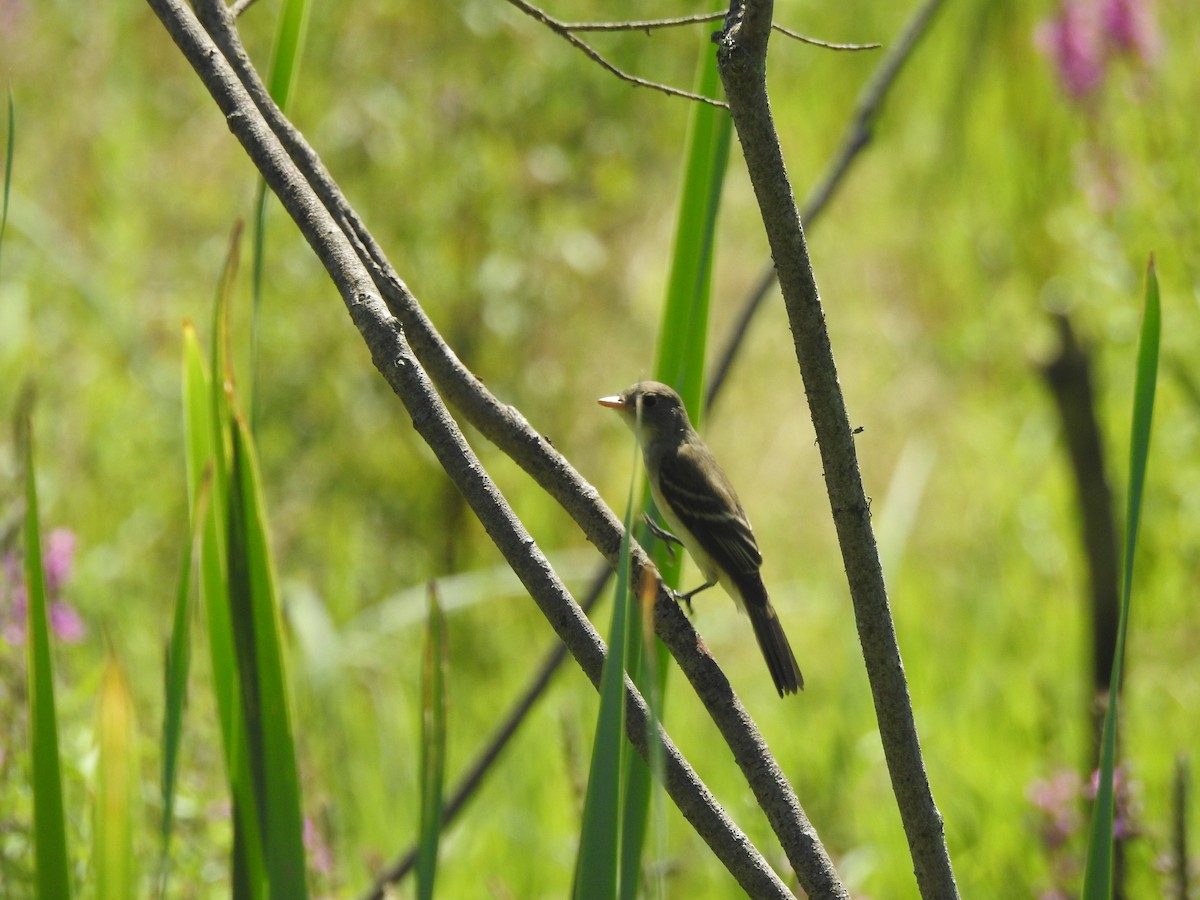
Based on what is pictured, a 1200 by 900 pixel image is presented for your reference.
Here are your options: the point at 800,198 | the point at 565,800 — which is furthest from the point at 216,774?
the point at 800,198

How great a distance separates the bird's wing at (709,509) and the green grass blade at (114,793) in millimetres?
1457

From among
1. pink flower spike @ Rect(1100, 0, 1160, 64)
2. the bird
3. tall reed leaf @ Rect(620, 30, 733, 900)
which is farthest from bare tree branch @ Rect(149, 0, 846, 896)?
pink flower spike @ Rect(1100, 0, 1160, 64)

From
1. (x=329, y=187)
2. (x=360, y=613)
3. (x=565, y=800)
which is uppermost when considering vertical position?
(x=360, y=613)

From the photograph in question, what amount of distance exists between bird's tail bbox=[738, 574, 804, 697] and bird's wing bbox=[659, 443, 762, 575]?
6 cm

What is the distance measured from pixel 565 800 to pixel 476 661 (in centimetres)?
145

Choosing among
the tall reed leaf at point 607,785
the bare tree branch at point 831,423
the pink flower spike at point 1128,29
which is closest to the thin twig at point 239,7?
the bare tree branch at point 831,423

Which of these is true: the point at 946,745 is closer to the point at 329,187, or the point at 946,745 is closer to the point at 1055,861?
the point at 1055,861

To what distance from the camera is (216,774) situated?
3.07 meters

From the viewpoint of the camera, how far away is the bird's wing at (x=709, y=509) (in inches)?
109

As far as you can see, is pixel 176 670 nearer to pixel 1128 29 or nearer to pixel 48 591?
pixel 48 591

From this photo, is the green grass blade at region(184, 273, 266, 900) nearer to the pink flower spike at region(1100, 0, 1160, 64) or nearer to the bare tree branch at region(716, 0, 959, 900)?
the bare tree branch at region(716, 0, 959, 900)

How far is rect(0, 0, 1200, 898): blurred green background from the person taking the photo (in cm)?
377

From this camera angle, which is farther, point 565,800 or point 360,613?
point 360,613

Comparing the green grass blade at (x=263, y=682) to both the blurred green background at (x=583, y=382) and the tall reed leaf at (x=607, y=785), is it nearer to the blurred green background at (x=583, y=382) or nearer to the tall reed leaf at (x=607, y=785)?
the tall reed leaf at (x=607, y=785)
